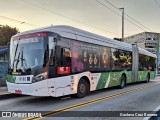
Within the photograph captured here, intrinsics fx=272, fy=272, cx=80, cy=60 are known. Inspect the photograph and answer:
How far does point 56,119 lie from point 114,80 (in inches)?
365

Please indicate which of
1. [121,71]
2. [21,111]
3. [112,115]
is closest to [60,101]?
[21,111]

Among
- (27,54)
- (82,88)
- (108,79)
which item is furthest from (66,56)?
(108,79)

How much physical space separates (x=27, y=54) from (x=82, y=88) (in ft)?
11.3

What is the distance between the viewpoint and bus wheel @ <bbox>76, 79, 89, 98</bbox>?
12833 mm

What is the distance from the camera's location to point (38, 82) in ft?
34.2

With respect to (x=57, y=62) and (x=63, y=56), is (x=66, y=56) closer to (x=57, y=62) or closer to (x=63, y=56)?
(x=63, y=56)

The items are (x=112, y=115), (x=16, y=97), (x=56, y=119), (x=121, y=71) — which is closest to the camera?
(x=56, y=119)

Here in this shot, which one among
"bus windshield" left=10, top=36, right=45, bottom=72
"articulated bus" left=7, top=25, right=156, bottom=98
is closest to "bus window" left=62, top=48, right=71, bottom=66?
"articulated bus" left=7, top=25, right=156, bottom=98

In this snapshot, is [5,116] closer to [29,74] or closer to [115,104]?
[29,74]

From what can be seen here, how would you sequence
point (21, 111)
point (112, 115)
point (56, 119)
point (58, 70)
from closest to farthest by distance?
1. point (56, 119)
2. point (112, 115)
3. point (21, 111)
4. point (58, 70)

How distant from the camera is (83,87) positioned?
43.1ft

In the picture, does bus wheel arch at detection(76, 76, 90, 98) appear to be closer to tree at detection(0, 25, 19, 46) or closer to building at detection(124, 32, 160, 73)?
tree at detection(0, 25, 19, 46)

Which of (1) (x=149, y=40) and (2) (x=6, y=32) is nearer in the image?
(2) (x=6, y=32)

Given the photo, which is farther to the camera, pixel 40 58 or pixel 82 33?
pixel 82 33
